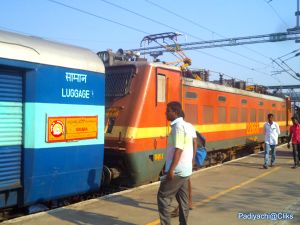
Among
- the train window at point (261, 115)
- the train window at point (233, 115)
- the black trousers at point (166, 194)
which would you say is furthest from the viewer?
the train window at point (261, 115)

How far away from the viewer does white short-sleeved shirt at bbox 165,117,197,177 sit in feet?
17.8

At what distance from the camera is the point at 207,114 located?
12.9 m

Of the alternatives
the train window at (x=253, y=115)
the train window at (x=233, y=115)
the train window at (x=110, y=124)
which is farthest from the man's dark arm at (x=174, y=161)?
the train window at (x=253, y=115)

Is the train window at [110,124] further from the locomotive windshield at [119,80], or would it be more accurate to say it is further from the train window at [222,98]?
the train window at [222,98]

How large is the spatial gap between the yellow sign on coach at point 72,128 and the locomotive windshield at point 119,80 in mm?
1951

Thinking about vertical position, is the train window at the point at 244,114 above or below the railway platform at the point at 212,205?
above

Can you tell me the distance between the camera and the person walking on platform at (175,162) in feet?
17.7

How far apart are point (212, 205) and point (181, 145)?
8.56 ft

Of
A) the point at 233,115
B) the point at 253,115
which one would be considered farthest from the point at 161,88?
the point at 253,115

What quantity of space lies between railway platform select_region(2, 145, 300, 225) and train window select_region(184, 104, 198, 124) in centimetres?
158

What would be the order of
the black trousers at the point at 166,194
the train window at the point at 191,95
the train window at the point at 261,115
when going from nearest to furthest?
the black trousers at the point at 166,194
the train window at the point at 191,95
the train window at the point at 261,115

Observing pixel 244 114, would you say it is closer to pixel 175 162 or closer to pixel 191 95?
pixel 191 95

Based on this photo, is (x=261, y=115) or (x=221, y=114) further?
(x=261, y=115)

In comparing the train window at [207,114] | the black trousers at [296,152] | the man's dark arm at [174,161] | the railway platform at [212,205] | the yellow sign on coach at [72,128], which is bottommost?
the railway platform at [212,205]
